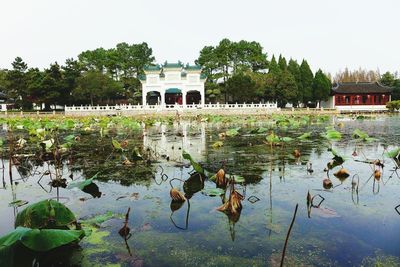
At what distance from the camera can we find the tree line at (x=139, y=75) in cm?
4109

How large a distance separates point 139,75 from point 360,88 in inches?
1140

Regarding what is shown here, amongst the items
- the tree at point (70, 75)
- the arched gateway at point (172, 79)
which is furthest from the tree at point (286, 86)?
the tree at point (70, 75)

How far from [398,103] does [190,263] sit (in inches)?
1755

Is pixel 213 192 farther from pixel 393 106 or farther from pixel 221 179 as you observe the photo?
pixel 393 106

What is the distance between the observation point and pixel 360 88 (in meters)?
47.8

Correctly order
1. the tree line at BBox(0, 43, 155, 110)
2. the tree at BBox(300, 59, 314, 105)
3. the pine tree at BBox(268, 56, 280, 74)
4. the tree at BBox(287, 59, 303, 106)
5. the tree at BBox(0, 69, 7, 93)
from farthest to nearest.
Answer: the tree at BBox(0, 69, 7, 93)
the pine tree at BBox(268, 56, 280, 74)
the tree at BBox(300, 59, 314, 105)
the tree at BBox(287, 59, 303, 106)
the tree line at BBox(0, 43, 155, 110)

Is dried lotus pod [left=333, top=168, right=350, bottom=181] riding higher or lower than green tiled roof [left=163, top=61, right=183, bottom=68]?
lower

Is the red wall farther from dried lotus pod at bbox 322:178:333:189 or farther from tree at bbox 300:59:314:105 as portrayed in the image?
dried lotus pod at bbox 322:178:333:189

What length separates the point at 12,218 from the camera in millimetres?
4172

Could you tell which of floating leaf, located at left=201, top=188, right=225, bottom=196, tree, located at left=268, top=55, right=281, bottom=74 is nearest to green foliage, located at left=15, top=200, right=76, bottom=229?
floating leaf, located at left=201, top=188, right=225, bottom=196

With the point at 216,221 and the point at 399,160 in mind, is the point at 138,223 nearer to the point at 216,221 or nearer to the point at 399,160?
the point at 216,221

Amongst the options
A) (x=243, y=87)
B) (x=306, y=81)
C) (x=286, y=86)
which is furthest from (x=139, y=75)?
(x=306, y=81)

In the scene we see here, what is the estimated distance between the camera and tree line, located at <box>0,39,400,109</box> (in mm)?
41094

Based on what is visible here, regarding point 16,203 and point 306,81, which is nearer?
point 16,203
